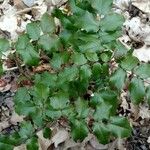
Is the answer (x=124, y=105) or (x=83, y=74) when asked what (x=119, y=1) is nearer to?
(x=124, y=105)

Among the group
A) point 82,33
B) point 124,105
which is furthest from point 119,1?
point 82,33

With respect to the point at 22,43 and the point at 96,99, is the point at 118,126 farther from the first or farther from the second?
the point at 22,43

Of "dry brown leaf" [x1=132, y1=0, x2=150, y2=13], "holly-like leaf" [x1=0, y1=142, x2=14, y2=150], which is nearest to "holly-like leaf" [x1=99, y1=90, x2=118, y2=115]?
"holly-like leaf" [x1=0, y1=142, x2=14, y2=150]

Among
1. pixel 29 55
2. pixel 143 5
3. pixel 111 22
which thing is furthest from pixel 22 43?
pixel 143 5

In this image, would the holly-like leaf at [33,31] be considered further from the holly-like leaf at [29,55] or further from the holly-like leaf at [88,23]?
the holly-like leaf at [88,23]

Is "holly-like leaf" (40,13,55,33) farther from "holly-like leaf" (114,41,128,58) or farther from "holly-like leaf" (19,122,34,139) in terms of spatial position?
"holly-like leaf" (19,122,34,139)
